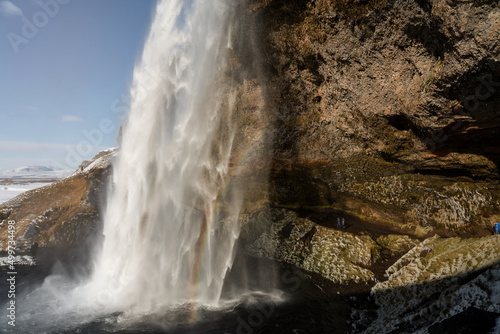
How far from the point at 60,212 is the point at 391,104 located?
3195 centimetres

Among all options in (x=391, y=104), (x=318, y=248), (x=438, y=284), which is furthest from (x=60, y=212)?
(x=438, y=284)

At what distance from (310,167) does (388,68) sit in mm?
8995

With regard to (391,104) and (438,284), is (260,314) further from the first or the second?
(391,104)

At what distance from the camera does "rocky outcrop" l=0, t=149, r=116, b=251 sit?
2450 cm

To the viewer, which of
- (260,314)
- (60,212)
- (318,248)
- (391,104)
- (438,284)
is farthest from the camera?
(60,212)

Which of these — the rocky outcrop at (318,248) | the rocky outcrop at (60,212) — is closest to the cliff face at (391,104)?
the rocky outcrop at (318,248)

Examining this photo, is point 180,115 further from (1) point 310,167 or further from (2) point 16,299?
(2) point 16,299

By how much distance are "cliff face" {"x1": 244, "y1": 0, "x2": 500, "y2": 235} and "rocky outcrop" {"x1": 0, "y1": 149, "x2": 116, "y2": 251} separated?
2070 cm

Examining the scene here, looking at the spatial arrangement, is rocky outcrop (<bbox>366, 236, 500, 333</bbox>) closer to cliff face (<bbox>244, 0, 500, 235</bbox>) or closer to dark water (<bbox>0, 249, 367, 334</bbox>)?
dark water (<bbox>0, 249, 367, 334</bbox>)

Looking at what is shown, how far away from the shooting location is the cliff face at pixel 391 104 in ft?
33.9

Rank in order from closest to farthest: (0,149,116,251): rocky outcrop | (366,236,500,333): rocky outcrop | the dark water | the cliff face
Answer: (366,236,500,333): rocky outcrop → the cliff face → the dark water → (0,149,116,251): rocky outcrop

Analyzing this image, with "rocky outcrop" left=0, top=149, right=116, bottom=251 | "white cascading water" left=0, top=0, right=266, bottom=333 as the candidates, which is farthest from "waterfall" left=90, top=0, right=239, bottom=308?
"rocky outcrop" left=0, top=149, right=116, bottom=251

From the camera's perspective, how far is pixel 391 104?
1366 centimetres

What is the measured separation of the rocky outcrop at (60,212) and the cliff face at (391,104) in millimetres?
20699
